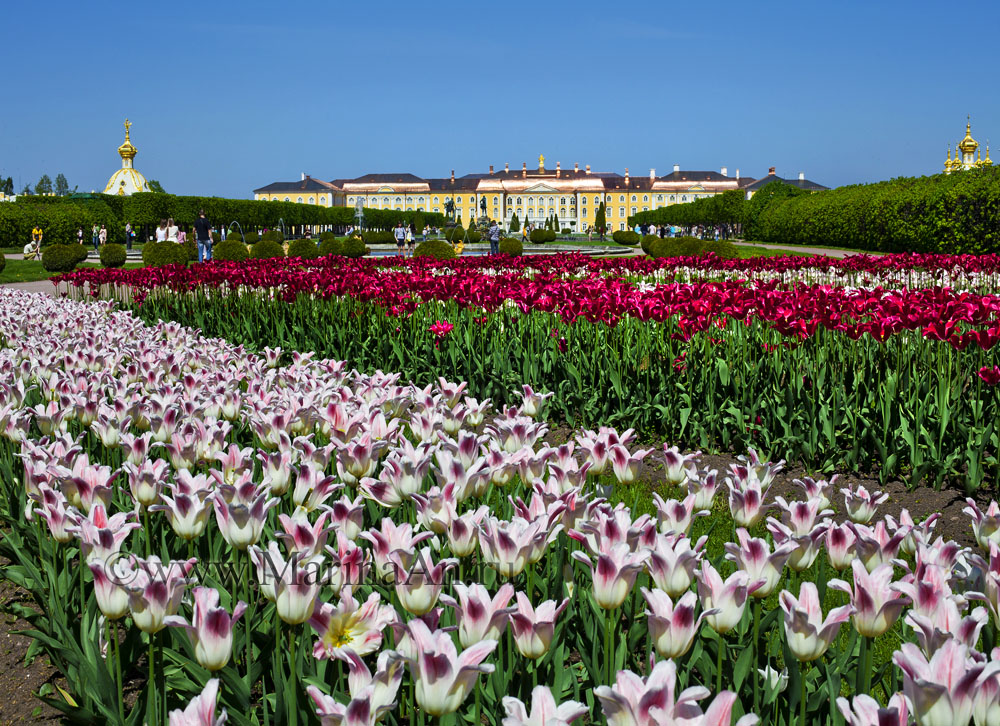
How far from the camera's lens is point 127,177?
240ft

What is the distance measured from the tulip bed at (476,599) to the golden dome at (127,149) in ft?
260

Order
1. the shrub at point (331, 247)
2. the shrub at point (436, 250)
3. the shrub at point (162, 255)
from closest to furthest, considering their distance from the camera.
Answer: the shrub at point (162, 255)
the shrub at point (436, 250)
the shrub at point (331, 247)

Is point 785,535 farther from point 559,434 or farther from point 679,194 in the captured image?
point 679,194

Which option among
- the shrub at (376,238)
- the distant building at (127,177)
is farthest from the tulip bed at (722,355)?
the distant building at (127,177)

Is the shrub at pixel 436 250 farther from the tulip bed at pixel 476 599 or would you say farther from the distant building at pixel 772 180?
the distant building at pixel 772 180

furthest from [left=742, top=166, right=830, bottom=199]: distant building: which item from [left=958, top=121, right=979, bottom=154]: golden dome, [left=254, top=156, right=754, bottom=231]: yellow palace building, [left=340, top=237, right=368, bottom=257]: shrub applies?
[left=340, top=237, right=368, bottom=257]: shrub

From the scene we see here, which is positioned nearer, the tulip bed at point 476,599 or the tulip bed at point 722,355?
the tulip bed at point 476,599

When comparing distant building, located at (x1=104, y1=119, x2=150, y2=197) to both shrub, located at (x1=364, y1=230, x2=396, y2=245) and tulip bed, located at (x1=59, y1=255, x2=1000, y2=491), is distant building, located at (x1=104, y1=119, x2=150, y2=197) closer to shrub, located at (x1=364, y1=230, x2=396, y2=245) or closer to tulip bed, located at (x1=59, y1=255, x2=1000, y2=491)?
shrub, located at (x1=364, y1=230, x2=396, y2=245)

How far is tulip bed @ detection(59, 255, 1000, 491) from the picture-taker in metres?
4.65

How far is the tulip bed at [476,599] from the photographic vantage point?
154cm

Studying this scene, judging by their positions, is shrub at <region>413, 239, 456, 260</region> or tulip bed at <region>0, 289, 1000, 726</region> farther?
shrub at <region>413, 239, 456, 260</region>

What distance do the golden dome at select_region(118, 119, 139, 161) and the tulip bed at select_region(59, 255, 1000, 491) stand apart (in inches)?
2910

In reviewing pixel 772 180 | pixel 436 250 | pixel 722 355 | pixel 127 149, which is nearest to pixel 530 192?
pixel 772 180

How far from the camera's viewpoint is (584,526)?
1.99 m
